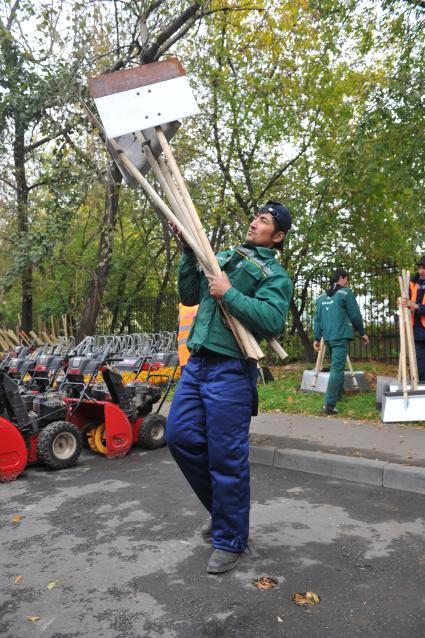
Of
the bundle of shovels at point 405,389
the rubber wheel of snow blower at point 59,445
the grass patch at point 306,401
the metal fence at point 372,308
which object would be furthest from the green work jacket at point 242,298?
the metal fence at point 372,308

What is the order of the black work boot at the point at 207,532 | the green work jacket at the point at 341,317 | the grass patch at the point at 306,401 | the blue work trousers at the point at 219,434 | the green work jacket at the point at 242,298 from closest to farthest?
the green work jacket at the point at 242,298 < the blue work trousers at the point at 219,434 < the black work boot at the point at 207,532 < the grass patch at the point at 306,401 < the green work jacket at the point at 341,317

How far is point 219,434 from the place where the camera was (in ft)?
11.0

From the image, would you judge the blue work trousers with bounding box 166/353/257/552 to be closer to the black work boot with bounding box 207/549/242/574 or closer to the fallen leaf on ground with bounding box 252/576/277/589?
the black work boot with bounding box 207/549/242/574

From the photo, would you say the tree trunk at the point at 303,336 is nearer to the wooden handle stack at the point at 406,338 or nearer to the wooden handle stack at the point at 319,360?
the wooden handle stack at the point at 319,360

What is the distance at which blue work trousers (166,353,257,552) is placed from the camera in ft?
11.0

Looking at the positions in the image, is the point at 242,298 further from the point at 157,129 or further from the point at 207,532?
the point at 207,532

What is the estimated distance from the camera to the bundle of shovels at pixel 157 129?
11.1 ft

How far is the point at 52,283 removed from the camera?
19.6 metres

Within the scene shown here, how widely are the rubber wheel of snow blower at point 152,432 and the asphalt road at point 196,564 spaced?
152 cm

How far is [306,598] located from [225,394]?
1161 mm

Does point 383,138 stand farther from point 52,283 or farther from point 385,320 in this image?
point 52,283

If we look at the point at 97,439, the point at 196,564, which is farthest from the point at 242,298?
the point at 97,439

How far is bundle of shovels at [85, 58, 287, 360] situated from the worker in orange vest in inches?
187

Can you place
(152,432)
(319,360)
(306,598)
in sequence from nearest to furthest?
(306,598), (152,432), (319,360)
